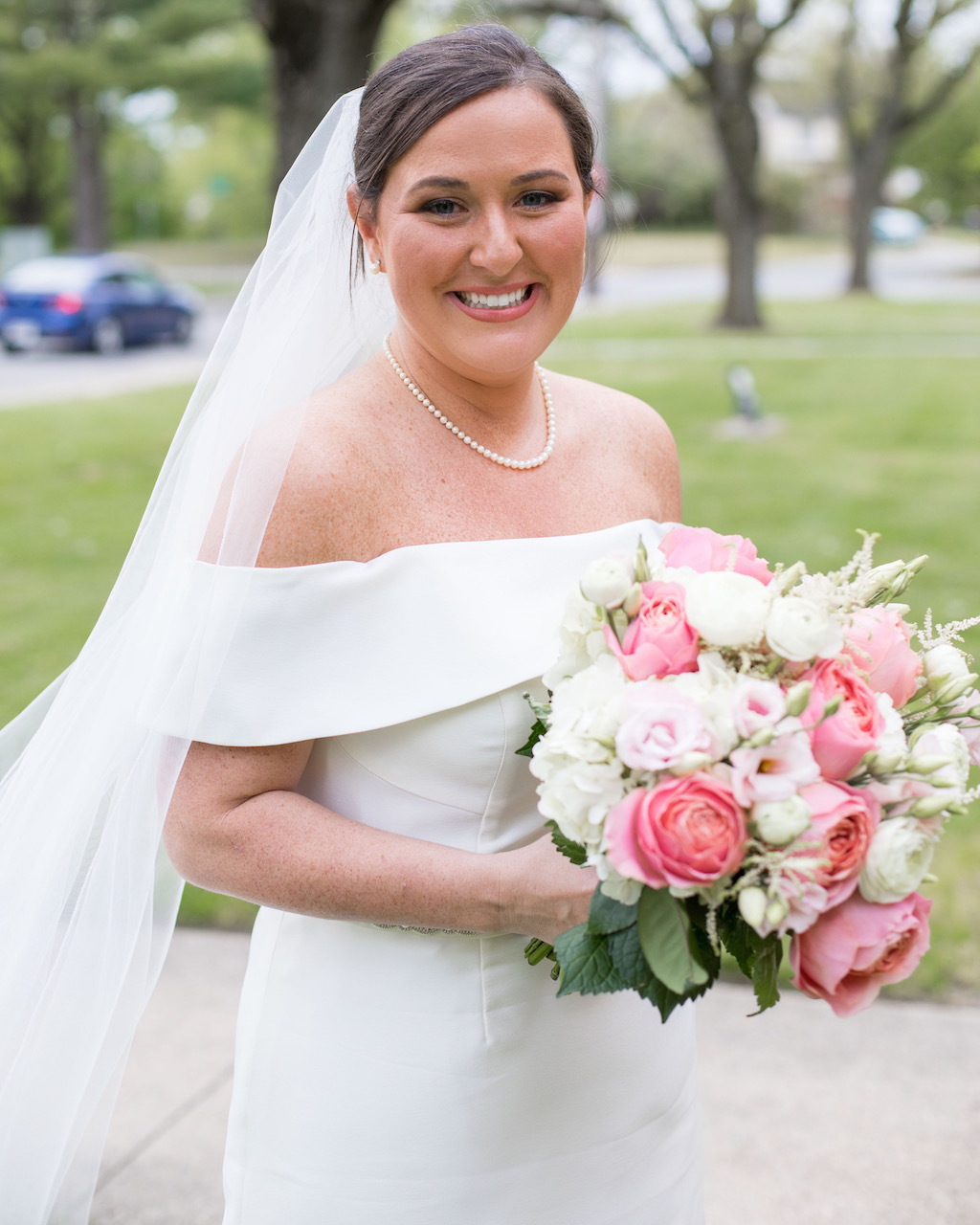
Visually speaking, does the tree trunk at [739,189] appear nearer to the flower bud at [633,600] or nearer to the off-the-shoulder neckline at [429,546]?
the off-the-shoulder neckline at [429,546]

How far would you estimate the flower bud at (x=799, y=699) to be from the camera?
1318 mm

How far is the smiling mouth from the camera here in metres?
1.74

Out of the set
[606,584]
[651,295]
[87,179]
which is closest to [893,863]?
[606,584]

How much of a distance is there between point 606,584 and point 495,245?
20.4 inches

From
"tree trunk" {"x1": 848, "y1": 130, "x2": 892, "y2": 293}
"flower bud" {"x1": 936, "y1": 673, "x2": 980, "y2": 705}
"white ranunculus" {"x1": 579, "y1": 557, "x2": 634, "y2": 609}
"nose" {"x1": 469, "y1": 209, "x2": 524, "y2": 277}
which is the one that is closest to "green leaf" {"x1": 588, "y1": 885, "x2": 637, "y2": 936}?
"white ranunculus" {"x1": 579, "y1": 557, "x2": 634, "y2": 609}

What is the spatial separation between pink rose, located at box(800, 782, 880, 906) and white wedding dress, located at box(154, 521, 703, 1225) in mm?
481

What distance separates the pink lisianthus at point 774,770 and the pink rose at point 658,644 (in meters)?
0.13

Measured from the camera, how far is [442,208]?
1704 mm

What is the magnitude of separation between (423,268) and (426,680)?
1.77ft

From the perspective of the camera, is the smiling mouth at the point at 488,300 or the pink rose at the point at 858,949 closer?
the pink rose at the point at 858,949

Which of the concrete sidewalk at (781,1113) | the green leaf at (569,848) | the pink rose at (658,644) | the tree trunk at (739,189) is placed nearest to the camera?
the pink rose at (658,644)

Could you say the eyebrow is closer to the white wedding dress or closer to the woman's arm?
the white wedding dress

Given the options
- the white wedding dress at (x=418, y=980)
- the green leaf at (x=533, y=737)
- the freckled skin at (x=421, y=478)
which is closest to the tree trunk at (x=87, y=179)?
the freckled skin at (x=421, y=478)

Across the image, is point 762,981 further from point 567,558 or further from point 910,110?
point 910,110
